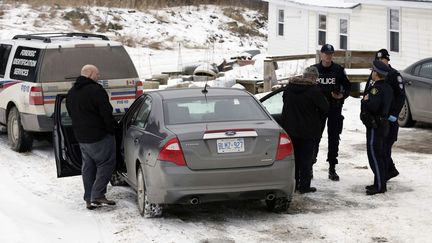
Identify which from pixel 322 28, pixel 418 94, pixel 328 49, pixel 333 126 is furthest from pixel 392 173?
pixel 322 28

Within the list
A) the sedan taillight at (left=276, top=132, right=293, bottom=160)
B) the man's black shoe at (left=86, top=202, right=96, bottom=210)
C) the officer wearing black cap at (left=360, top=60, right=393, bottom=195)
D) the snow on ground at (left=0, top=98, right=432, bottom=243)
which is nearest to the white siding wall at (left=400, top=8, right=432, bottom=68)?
the snow on ground at (left=0, top=98, right=432, bottom=243)

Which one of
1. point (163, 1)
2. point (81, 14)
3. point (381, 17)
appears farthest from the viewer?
point (163, 1)

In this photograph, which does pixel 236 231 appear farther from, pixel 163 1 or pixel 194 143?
pixel 163 1

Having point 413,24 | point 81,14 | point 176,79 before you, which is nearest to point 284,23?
point 176,79

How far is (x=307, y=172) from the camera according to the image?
1046cm

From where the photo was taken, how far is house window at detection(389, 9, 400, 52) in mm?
26031

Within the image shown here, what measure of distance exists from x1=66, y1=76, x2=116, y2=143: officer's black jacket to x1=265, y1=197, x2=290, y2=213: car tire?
6.68 ft

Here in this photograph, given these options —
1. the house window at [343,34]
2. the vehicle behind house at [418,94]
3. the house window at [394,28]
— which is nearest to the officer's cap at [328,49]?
the vehicle behind house at [418,94]

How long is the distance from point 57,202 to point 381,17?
1829 cm

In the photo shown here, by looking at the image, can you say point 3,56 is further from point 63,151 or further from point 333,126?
point 333,126

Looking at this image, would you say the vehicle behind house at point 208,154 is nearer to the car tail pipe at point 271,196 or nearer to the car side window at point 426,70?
the car tail pipe at point 271,196

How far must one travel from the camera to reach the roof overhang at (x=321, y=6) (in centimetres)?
2781

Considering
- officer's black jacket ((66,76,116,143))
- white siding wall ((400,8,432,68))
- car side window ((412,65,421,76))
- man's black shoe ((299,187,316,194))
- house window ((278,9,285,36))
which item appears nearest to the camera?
officer's black jacket ((66,76,116,143))

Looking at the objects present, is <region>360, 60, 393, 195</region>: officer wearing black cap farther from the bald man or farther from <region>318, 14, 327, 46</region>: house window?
<region>318, 14, 327, 46</region>: house window
